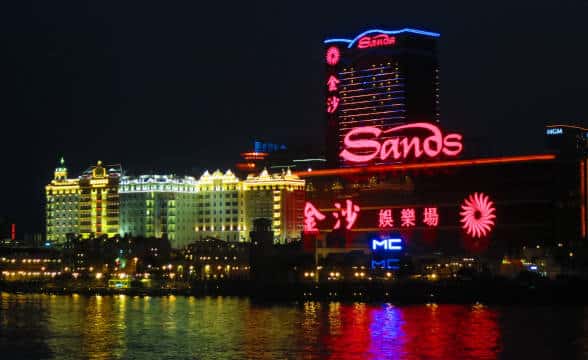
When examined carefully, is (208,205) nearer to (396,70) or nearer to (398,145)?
(396,70)

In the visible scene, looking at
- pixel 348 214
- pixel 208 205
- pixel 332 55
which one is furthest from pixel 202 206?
pixel 348 214

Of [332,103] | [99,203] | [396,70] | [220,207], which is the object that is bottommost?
[220,207]

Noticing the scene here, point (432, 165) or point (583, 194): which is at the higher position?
point (432, 165)

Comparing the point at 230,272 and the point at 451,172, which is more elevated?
the point at 451,172

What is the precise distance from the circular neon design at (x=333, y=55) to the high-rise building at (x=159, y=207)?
106 ft

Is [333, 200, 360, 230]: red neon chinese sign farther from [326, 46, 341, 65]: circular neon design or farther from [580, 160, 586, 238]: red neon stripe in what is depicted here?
[326, 46, 341, 65]: circular neon design

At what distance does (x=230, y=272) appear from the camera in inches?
6107

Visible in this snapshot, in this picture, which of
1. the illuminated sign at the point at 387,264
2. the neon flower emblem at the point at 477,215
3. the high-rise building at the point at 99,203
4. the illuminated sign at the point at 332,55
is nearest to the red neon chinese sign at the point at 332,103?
the illuminated sign at the point at 332,55

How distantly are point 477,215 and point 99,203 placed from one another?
82.6 meters

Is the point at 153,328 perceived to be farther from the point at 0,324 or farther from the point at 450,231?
the point at 450,231

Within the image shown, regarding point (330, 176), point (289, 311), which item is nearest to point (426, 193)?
point (330, 176)

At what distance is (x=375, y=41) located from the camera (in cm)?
19650

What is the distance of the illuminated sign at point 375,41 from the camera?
634ft

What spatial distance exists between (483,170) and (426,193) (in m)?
8.98
